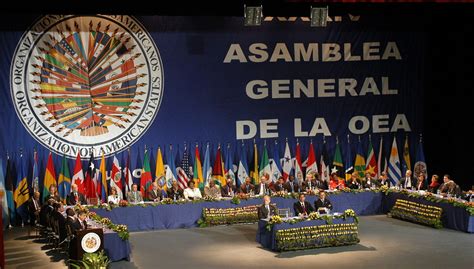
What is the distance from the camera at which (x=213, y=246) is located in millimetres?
16922

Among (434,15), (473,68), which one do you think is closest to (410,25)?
(434,15)

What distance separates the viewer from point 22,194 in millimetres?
20812

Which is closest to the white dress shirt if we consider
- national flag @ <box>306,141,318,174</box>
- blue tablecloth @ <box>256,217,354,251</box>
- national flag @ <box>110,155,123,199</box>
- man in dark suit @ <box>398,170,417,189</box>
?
national flag @ <box>110,155,123,199</box>

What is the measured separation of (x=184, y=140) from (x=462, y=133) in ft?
28.2

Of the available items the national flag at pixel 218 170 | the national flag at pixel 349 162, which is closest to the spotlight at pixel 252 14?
the national flag at pixel 218 170

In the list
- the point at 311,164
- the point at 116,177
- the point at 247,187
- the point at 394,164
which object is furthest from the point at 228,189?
the point at 394,164

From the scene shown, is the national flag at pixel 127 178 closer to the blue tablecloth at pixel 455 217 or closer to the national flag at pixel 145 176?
the national flag at pixel 145 176

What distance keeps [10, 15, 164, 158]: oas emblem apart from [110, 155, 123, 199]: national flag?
43 centimetres

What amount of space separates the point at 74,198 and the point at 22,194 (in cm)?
245

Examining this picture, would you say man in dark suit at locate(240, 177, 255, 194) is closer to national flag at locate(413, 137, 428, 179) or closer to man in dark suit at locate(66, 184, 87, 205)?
man in dark suit at locate(66, 184, 87, 205)

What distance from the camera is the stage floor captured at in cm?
1482

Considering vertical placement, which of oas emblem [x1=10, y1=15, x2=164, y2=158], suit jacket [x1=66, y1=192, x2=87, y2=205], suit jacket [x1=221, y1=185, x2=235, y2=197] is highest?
oas emblem [x1=10, y1=15, x2=164, y2=158]

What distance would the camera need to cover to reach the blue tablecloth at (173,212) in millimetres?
18750

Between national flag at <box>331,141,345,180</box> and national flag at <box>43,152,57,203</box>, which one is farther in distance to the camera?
national flag at <box>331,141,345,180</box>
